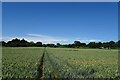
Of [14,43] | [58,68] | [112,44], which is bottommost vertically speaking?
[58,68]

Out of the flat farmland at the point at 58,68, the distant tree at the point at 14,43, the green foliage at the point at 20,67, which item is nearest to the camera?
the green foliage at the point at 20,67

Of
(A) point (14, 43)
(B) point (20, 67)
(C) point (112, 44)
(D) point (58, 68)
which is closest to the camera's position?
(D) point (58, 68)

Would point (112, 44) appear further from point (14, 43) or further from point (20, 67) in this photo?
point (20, 67)

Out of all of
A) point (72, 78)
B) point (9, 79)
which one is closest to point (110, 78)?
point (72, 78)

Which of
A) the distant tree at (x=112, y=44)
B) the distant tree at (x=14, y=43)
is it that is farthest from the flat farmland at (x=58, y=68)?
the distant tree at (x=14, y=43)

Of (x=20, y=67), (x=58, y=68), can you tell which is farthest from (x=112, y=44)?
(x=58, y=68)

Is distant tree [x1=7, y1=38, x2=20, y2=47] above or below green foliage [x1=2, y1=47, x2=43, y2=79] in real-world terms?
above

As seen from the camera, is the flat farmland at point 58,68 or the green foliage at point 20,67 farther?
the flat farmland at point 58,68

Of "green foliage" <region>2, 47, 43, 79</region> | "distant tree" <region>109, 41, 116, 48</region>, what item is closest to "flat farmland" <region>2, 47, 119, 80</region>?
"green foliage" <region>2, 47, 43, 79</region>

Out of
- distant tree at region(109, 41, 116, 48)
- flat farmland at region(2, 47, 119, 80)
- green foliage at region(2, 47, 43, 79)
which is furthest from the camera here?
distant tree at region(109, 41, 116, 48)

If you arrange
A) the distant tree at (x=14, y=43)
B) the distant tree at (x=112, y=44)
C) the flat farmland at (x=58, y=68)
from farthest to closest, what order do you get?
the distant tree at (x=14, y=43)
the distant tree at (x=112, y=44)
the flat farmland at (x=58, y=68)

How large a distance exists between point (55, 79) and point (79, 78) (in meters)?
1.68

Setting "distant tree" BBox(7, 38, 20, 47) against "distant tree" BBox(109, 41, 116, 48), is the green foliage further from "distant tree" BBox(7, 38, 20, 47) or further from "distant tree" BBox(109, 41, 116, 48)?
"distant tree" BBox(7, 38, 20, 47)

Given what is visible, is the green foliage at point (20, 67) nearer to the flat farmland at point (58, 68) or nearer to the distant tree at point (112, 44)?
the flat farmland at point (58, 68)
